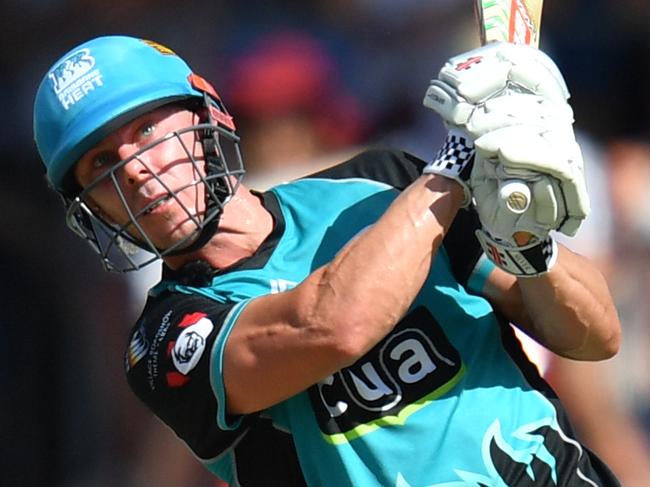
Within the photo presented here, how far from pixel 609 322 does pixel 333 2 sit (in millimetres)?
1808

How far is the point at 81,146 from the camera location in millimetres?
2033

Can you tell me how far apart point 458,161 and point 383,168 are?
1.14 ft

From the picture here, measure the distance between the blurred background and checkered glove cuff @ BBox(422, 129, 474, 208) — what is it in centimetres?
158

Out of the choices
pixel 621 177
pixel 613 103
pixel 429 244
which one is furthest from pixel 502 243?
pixel 613 103

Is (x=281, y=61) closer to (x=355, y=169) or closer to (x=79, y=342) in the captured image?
(x=79, y=342)

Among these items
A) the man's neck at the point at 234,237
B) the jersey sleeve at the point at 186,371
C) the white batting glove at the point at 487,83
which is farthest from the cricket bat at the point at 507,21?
the jersey sleeve at the point at 186,371

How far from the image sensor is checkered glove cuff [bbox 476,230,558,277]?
5.85 feet

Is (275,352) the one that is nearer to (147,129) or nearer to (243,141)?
(147,129)

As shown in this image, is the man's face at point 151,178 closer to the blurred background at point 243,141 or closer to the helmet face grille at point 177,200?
the helmet face grille at point 177,200

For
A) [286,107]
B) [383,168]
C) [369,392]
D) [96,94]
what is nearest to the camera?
[369,392]

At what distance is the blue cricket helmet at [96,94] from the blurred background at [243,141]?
52.5 inches

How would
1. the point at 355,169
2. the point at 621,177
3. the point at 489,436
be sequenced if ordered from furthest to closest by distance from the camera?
the point at 621,177 → the point at 355,169 → the point at 489,436

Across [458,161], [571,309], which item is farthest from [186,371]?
[571,309]

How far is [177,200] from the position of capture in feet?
6.50
